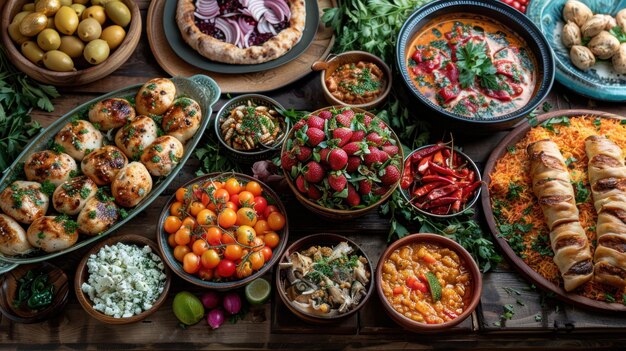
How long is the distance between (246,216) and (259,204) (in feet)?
0.39

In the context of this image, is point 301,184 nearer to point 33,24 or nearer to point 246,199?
point 246,199

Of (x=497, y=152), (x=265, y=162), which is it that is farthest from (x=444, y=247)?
(x=265, y=162)

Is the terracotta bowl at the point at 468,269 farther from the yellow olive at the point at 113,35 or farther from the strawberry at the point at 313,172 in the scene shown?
the yellow olive at the point at 113,35

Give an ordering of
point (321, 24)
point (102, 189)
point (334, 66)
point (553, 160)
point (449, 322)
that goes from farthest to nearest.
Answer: point (321, 24) → point (334, 66) → point (553, 160) → point (102, 189) → point (449, 322)

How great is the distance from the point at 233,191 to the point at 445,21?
6.03ft

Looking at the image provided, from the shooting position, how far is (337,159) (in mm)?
2562

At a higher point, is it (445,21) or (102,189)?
(445,21)

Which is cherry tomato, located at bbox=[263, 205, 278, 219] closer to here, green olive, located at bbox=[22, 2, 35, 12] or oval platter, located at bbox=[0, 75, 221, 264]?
oval platter, located at bbox=[0, 75, 221, 264]

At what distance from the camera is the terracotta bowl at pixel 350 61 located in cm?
320

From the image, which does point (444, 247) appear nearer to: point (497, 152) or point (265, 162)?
point (497, 152)

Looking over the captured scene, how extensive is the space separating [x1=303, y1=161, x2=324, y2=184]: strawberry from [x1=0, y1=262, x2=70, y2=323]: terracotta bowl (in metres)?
1.39

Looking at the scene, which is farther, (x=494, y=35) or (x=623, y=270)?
(x=494, y=35)

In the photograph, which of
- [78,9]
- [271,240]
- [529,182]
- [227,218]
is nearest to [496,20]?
[529,182]

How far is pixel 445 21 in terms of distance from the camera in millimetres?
3539
